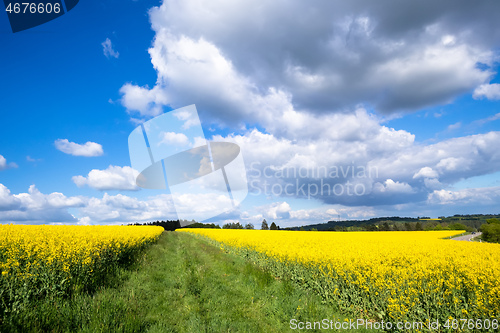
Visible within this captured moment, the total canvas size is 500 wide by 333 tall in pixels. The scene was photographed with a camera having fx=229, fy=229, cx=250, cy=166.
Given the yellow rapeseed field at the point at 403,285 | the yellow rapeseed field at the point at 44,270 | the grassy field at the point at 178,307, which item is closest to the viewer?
the grassy field at the point at 178,307

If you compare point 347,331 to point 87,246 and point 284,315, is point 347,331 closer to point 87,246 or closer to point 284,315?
point 284,315

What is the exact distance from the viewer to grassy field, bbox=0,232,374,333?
484 cm

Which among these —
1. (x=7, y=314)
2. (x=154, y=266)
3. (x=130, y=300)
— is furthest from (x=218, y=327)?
(x=154, y=266)

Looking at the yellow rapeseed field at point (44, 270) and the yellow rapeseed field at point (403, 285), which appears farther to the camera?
the yellow rapeseed field at point (403, 285)

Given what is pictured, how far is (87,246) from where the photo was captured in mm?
8602

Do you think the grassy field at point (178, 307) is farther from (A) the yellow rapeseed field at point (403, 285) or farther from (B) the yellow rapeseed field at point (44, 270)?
(A) the yellow rapeseed field at point (403, 285)

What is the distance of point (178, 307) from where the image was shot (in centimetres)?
693

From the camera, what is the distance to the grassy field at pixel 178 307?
191 inches

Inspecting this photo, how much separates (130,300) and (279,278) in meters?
6.40

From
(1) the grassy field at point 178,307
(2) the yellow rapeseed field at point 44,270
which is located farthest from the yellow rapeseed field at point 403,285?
(2) the yellow rapeseed field at point 44,270

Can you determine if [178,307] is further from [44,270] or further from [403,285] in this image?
[403,285]

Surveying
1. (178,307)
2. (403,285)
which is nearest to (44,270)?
(178,307)

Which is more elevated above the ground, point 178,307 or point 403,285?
point 403,285

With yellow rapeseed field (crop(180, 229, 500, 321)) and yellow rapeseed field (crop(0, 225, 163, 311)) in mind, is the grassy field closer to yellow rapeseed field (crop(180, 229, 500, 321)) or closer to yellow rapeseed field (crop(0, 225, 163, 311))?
yellow rapeseed field (crop(0, 225, 163, 311))
